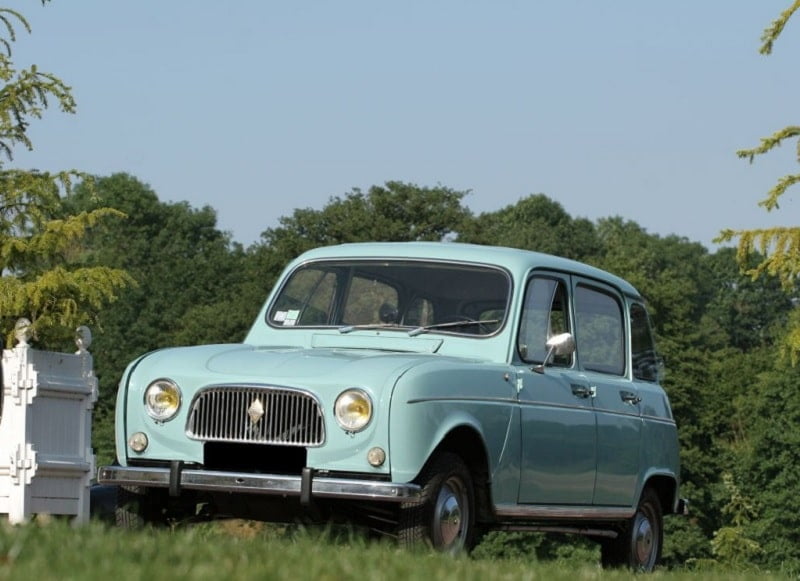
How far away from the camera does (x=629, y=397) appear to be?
522 inches

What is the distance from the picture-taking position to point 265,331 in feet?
40.5

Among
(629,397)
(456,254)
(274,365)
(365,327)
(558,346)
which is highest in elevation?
(456,254)

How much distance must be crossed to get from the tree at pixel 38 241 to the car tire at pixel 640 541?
10484 mm

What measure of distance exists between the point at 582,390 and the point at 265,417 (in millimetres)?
3003

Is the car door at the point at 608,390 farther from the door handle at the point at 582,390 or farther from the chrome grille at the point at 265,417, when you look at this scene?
the chrome grille at the point at 265,417

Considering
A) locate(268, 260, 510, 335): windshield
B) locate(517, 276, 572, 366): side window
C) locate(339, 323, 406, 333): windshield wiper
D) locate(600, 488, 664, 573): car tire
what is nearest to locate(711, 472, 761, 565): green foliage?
locate(600, 488, 664, 573): car tire

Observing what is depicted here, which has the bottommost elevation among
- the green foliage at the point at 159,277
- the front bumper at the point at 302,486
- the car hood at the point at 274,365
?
the front bumper at the point at 302,486

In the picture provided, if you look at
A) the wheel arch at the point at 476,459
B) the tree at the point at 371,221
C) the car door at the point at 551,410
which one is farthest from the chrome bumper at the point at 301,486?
the tree at the point at 371,221

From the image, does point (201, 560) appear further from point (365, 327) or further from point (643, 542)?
point (643, 542)

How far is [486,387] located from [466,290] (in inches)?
50.3

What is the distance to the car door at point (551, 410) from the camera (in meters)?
11.4

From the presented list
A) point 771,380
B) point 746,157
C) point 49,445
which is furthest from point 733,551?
point 49,445

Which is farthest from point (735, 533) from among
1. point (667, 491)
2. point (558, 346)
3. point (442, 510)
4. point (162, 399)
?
point (162, 399)

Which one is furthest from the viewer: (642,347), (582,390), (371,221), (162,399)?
(371,221)
